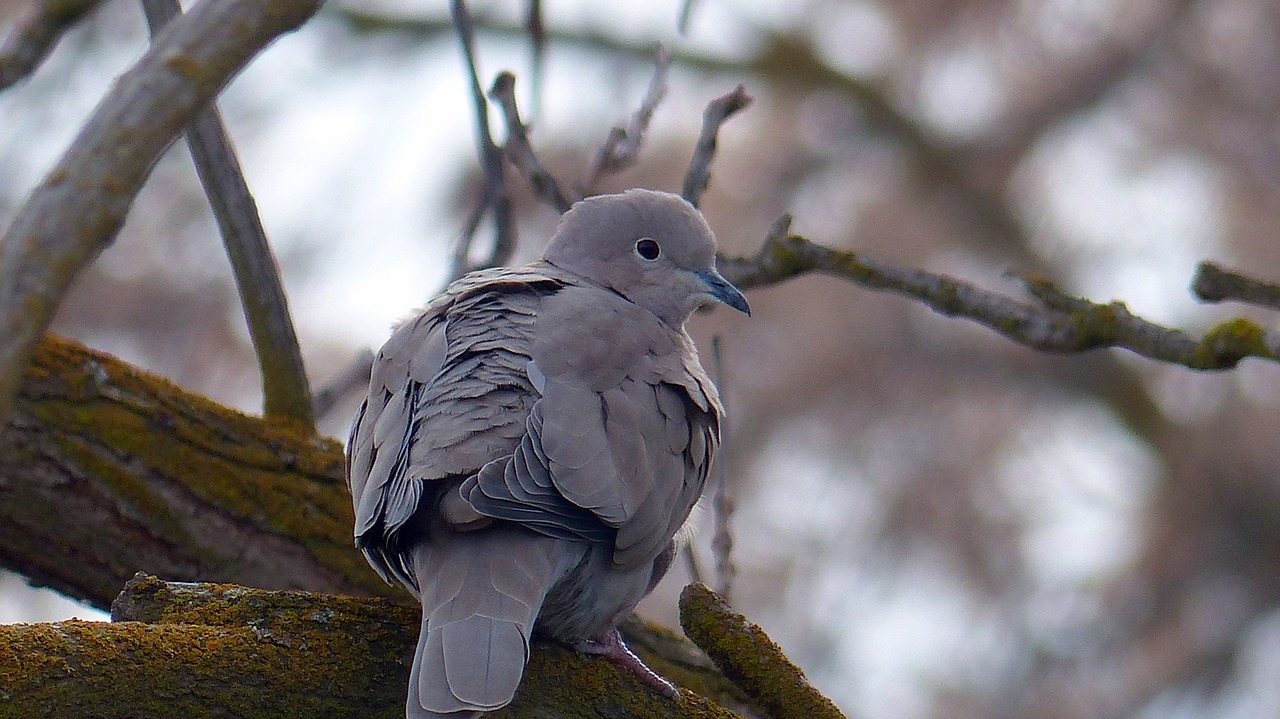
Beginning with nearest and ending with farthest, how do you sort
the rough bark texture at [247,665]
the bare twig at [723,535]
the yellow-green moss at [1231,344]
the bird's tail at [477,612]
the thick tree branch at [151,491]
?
the rough bark texture at [247,665]
the bird's tail at [477,612]
the yellow-green moss at [1231,344]
the thick tree branch at [151,491]
the bare twig at [723,535]

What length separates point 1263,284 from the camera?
8.96ft

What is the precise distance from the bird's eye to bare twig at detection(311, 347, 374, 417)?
840 millimetres

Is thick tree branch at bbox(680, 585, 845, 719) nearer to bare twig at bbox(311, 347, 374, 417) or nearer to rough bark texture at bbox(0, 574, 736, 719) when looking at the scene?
rough bark texture at bbox(0, 574, 736, 719)

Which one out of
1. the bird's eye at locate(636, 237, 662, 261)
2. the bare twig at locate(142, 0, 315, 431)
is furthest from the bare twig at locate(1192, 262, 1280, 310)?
the bare twig at locate(142, 0, 315, 431)

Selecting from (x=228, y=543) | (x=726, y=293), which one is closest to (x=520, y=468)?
(x=228, y=543)

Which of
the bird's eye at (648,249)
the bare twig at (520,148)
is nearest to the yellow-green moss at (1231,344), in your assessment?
the bird's eye at (648,249)

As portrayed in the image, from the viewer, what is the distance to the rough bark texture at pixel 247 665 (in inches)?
84.8

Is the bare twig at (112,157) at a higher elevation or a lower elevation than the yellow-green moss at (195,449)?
lower

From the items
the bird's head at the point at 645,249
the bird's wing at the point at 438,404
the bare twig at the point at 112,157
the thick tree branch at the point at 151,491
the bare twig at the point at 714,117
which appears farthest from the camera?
the bird's head at the point at 645,249

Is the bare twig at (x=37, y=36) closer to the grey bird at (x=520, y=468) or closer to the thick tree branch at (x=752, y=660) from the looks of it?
the grey bird at (x=520, y=468)

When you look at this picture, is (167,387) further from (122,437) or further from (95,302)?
(95,302)

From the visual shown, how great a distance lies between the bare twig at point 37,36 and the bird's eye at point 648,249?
1.79 m

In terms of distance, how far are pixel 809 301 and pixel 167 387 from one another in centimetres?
734

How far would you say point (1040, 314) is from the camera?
3.27m
